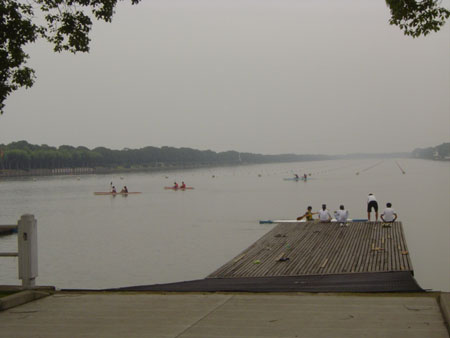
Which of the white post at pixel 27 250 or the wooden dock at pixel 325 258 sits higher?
the white post at pixel 27 250

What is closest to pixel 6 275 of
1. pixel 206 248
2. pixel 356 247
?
pixel 206 248

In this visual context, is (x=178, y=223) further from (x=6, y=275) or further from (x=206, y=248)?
(x=6, y=275)

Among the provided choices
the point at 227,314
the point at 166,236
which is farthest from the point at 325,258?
the point at 166,236

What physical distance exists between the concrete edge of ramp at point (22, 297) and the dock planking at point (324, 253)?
27.0 feet

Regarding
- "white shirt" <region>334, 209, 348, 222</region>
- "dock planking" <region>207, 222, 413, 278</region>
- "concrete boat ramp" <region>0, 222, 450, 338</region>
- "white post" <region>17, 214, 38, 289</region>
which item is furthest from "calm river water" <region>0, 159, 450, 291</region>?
"concrete boat ramp" <region>0, 222, 450, 338</region>

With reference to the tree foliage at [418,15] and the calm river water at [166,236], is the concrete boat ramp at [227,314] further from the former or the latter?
the calm river water at [166,236]

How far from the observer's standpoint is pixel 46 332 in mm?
6711

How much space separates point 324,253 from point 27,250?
1303 cm

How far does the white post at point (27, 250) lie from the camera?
8836mm

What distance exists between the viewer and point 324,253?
64.5 feet

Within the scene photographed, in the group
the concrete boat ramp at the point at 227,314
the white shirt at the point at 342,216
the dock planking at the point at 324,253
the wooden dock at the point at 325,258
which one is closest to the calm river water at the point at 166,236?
the dock planking at the point at 324,253

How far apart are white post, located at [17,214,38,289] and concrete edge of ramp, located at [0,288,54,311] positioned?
29 centimetres

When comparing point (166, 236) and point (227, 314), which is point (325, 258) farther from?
point (166, 236)

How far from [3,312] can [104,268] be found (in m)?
18.3
